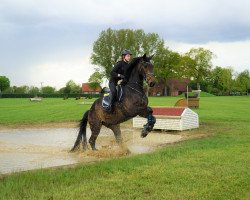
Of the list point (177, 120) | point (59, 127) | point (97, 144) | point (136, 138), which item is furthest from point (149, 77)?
point (59, 127)

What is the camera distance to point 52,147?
1477 centimetres

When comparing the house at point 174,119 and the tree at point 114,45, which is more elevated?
the tree at point 114,45

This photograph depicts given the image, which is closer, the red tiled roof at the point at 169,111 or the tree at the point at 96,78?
the red tiled roof at the point at 169,111

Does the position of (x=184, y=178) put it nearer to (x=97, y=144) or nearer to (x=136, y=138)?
(x=97, y=144)

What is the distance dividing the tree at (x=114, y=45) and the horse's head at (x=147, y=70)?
82550 millimetres

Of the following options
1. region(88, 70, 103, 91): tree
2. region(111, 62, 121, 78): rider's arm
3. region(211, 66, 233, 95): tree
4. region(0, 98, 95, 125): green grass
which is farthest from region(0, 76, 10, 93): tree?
region(111, 62, 121, 78): rider's arm

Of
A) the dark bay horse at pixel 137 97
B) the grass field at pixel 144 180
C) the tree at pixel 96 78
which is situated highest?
the tree at pixel 96 78

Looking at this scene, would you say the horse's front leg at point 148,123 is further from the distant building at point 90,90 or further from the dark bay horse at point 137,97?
the distant building at point 90,90

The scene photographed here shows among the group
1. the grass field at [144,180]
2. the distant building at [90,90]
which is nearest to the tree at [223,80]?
the distant building at [90,90]

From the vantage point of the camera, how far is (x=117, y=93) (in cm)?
1216

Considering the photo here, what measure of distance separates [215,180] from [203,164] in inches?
66.9

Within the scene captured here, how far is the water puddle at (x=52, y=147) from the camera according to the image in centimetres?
1162

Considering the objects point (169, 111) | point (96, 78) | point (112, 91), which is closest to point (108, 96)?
point (112, 91)

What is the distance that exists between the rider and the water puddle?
2129 mm
